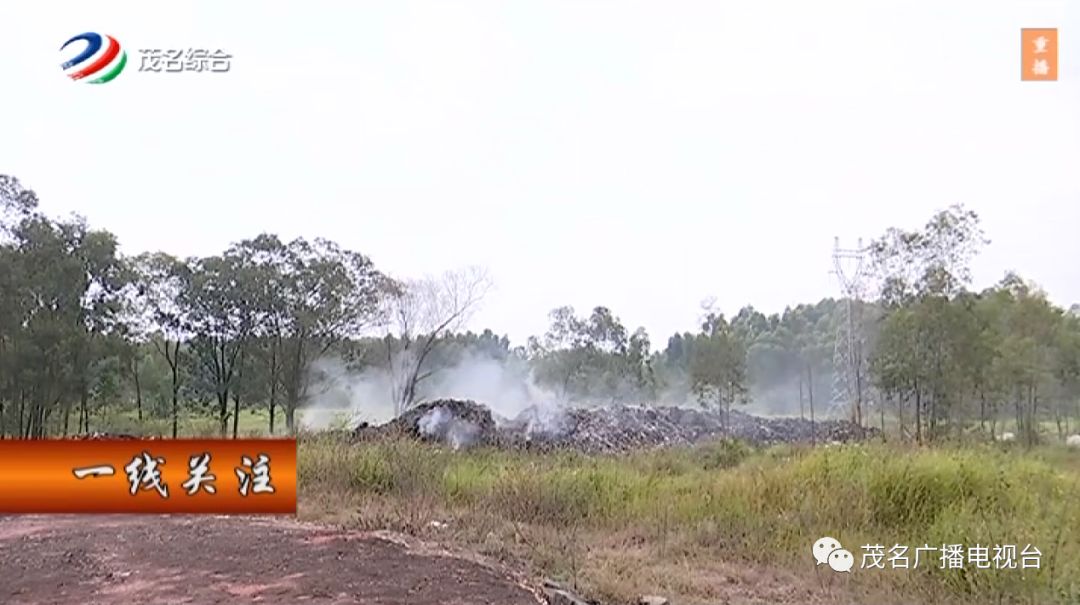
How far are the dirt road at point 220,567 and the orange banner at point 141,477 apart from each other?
0.21 metres

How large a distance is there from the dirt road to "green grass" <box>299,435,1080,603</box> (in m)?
0.36

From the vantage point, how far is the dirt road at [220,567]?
7.91 ft

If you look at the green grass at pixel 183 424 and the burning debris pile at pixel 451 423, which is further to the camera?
the burning debris pile at pixel 451 423

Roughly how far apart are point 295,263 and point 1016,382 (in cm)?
425

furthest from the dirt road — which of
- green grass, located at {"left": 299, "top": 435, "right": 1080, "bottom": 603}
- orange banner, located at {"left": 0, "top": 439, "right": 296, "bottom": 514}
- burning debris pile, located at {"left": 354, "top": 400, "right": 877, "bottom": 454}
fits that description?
burning debris pile, located at {"left": 354, "top": 400, "right": 877, "bottom": 454}

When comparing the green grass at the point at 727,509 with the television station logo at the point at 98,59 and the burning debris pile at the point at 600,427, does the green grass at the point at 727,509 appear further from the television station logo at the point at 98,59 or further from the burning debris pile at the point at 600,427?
the television station logo at the point at 98,59

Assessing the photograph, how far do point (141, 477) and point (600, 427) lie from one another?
550cm

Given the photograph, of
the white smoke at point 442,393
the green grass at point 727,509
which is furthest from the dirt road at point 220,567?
the white smoke at point 442,393

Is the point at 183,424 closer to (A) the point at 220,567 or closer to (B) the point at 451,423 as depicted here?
(A) the point at 220,567

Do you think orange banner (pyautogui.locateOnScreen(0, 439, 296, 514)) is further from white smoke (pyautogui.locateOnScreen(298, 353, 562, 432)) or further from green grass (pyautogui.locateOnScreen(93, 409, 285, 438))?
white smoke (pyautogui.locateOnScreen(298, 353, 562, 432))

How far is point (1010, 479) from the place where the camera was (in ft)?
10.6

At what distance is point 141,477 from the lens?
8.51ft

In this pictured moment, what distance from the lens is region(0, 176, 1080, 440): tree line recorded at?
11.5 feet

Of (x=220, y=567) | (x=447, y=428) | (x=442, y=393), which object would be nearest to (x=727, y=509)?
(x=220, y=567)
